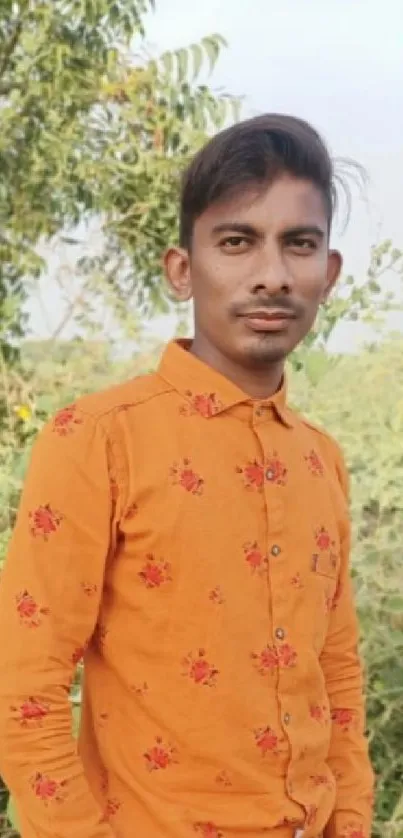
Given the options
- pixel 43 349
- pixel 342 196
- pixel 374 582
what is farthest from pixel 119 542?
pixel 43 349

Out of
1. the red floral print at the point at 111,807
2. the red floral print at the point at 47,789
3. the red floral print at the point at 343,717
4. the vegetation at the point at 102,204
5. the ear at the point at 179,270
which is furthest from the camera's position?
the vegetation at the point at 102,204

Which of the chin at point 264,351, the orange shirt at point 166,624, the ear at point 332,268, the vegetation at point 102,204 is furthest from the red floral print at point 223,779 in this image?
the vegetation at point 102,204

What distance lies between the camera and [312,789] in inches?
48.0

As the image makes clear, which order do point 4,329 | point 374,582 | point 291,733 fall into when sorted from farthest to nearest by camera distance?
point 4,329
point 374,582
point 291,733

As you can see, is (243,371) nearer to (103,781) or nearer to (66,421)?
(66,421)

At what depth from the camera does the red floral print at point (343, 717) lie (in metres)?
1.40

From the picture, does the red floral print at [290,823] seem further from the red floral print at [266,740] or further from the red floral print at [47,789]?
the red floral print at [47,789]

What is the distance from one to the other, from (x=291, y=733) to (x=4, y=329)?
2021 mm

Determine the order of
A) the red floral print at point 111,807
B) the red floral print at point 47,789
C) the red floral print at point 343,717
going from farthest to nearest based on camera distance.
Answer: the red floral print at point 343,717 < the red floral print at point 111,807 < the red floral print at point 47,789

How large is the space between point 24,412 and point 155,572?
1785mm

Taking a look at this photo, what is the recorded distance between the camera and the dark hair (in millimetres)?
1211

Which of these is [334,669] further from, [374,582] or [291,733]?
[374,582]

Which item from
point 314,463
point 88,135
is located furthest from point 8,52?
point 314,463

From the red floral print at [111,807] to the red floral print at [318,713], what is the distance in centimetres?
23
